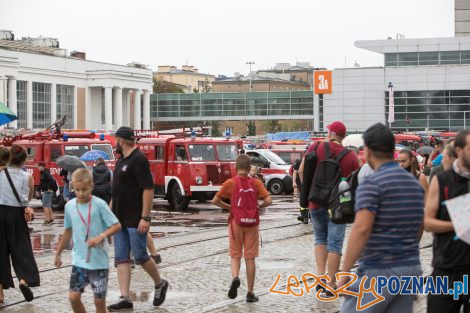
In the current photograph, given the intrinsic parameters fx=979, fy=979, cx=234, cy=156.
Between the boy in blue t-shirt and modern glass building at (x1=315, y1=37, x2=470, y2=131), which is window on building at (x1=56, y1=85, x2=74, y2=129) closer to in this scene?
modern glass building at (x1=315, y1=37, x2=470, y2=131)

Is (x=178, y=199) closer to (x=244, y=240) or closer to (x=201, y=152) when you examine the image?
(x=201, y=152)

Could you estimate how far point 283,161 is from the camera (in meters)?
37.7

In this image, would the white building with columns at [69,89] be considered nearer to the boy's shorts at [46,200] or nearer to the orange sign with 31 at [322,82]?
the orange sign with 31 at [322,82]

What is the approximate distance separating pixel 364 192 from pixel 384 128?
0.47 meters

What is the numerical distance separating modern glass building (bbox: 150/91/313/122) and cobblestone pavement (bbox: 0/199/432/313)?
104 meters

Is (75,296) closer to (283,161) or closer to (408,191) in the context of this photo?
(408,191)

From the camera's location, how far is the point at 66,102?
388 ft

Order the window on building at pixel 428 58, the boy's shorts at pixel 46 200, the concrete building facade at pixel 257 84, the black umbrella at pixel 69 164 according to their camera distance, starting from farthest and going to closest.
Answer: the concrete building facade at pixel 257 84 < the window on building at pixel 428 58 < the boy's shorts at pixel 46 200 < the black umbrella at pixel 69 164

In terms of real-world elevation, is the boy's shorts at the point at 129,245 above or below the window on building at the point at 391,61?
below

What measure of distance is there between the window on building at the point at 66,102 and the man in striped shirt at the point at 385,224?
112 m

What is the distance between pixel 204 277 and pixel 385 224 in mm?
6839

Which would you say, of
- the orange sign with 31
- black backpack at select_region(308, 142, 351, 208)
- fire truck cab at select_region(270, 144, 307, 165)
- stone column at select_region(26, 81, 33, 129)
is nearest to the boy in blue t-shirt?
black backpack at select_region(308, 142, 351, 208)

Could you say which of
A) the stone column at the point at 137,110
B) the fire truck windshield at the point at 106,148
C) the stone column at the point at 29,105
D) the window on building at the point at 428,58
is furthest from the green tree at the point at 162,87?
the fire truck windshield at the point at 106,148

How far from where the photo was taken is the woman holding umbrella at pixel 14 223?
10.8m
